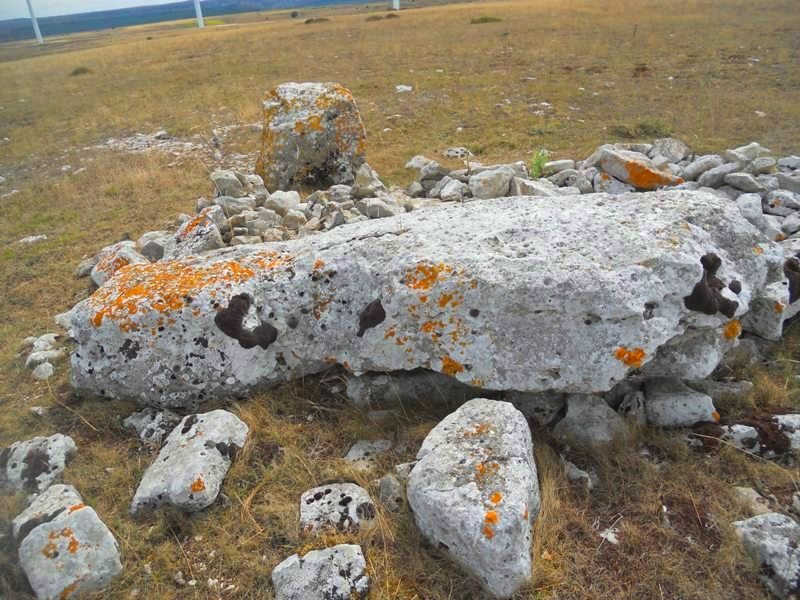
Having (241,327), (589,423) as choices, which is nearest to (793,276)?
(589,423)

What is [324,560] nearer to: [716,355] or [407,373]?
[407,373]

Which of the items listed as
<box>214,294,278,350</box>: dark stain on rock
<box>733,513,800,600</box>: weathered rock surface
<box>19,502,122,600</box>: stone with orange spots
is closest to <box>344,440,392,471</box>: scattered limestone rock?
<box>214,294,278,350</box>: dark stain on rock

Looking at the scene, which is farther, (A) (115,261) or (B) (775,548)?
(A) (115,261)

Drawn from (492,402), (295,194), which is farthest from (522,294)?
(295,194)

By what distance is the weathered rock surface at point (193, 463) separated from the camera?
347cm

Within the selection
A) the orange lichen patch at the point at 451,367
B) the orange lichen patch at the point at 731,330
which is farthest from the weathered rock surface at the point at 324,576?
the orange lichen patch at the point at 731,330

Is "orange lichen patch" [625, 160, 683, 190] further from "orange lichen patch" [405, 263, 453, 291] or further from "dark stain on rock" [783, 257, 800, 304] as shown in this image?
"orange lichen patch" [405, 263, 453, 291]

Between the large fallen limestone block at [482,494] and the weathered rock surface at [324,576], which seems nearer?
the large fallen limestone block at [482,494]

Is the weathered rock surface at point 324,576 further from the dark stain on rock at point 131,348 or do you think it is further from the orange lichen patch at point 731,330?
the orange lichen patch at point 731,330

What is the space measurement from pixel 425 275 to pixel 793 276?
333cm

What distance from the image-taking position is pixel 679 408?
384cm

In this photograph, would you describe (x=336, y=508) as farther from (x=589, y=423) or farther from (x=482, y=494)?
(x=589, y=423)

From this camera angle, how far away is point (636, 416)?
3859mm

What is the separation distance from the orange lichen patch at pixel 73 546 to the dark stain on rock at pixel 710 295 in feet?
13.7
